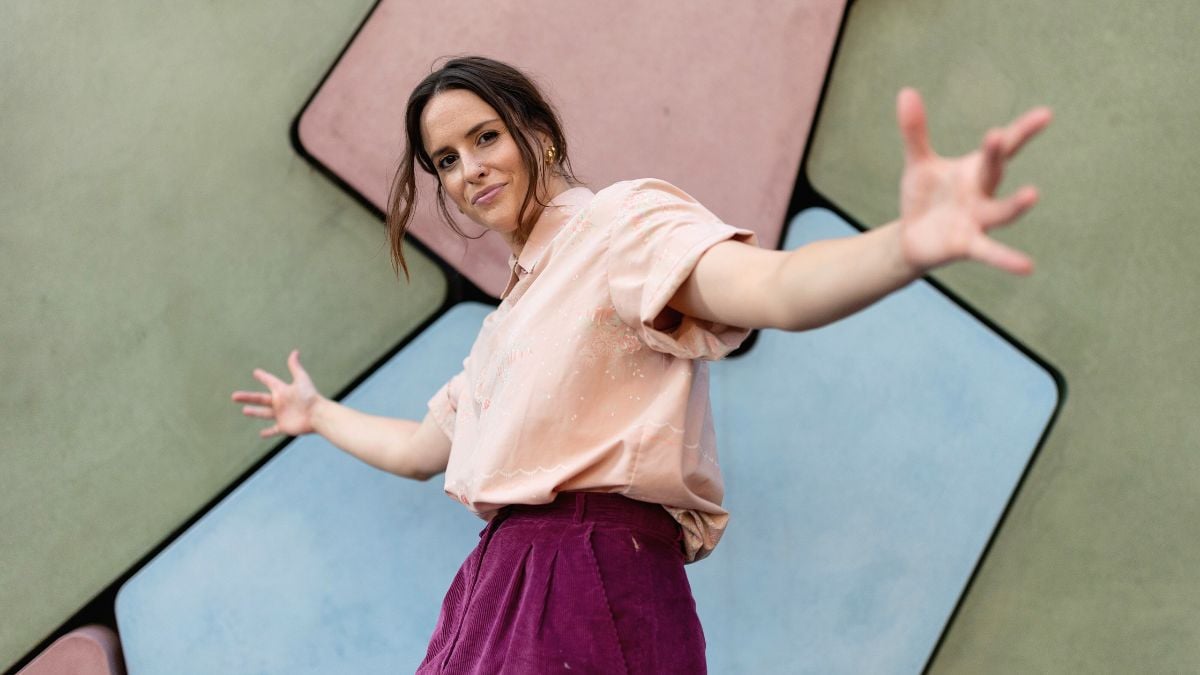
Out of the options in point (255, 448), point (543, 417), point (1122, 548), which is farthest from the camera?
point (255, 448)

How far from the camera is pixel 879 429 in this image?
132 cm

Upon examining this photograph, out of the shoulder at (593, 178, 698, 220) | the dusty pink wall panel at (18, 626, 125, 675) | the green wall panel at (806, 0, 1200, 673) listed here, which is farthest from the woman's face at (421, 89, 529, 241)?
the dusty pink wall panel at (18, 626, 125, 675)

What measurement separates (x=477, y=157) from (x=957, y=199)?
55cm

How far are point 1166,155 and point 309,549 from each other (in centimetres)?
118

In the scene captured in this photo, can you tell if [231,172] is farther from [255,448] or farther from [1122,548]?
[1122,548]

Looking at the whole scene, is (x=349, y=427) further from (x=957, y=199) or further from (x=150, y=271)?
(x=957, y=199)

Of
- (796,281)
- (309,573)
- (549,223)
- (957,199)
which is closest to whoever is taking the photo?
(957,199)

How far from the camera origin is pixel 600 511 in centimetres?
92

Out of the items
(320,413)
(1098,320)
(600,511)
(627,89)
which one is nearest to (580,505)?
(600,511)

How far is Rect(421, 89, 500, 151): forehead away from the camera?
1.05m

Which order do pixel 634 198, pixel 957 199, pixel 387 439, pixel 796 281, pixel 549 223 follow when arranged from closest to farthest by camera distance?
1. pixel 957 199
2. pixel 796 281
3. pixel 634 198
4. pixel 549 223
5. pixel 387 439

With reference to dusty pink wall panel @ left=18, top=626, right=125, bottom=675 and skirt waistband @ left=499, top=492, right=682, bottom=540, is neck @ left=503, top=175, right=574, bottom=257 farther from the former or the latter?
dusty pink wall panel @ left=18, top=626, right=125, bottom=675

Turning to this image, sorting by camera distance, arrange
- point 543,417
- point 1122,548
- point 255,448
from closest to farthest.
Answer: point 543,417 < point 1122,548 < point 255,448

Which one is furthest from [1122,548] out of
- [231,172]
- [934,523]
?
[231,172]
